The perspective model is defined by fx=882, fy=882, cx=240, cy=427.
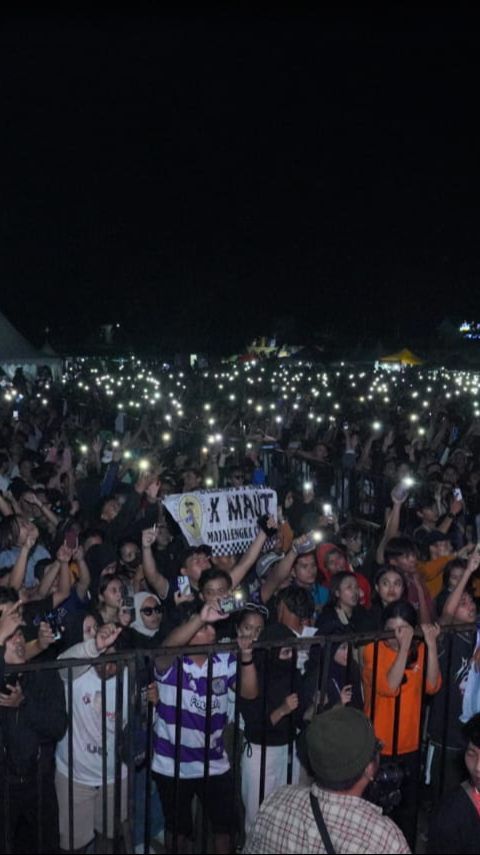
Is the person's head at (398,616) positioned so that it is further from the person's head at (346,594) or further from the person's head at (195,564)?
the person's head at (195,564)

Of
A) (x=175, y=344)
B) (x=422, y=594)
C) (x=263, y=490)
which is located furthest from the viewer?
(x=175, y=344)

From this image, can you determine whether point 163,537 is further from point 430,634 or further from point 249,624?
point 430,634

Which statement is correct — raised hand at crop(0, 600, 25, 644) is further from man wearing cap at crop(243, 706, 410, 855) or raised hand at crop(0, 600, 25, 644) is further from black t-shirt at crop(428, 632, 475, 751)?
black t-shirt at crop(428, 632, 475, 751)

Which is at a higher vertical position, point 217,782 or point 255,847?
point 255,847

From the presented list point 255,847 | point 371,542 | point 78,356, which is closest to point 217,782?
point 255,847

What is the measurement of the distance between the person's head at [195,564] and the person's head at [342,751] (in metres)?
3.60

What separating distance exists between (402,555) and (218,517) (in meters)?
2.03

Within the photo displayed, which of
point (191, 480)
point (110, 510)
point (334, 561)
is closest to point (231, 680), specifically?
point (334, 561)

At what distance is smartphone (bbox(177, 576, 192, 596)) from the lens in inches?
266

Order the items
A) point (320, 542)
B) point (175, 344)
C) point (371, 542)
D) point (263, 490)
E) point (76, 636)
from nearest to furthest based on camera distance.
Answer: point (76, 636) < point (320, 542) < point (263, 490) < point (371, 542) < point (175, 344)

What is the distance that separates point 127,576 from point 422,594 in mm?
2276

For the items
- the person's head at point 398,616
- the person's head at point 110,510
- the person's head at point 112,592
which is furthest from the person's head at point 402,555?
the person's head at point 110,510

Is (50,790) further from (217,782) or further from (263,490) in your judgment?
(263,490)

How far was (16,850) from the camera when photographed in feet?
16.2
